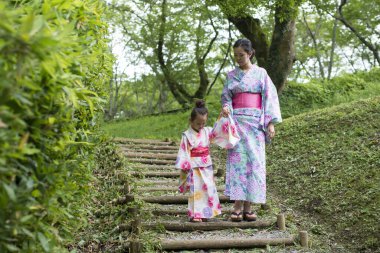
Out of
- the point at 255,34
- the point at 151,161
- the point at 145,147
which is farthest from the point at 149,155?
the point at 255,34

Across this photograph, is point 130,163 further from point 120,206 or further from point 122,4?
point 122,4

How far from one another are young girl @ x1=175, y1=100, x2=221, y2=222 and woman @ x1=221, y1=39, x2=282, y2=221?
260mm

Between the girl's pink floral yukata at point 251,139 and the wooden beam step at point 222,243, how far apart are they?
1.89 feet

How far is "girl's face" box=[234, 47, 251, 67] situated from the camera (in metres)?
5.58

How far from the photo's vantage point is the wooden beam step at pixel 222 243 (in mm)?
4812

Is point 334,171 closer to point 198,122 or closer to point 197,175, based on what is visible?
point 197,175

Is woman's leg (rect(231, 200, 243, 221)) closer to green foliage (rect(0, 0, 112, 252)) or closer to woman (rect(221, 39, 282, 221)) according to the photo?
woman (rect(221, 39, 282, 221))

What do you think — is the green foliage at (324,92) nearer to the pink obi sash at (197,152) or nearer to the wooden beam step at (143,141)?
the wooden beam step at (143,141)

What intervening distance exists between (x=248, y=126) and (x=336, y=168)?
2.29m

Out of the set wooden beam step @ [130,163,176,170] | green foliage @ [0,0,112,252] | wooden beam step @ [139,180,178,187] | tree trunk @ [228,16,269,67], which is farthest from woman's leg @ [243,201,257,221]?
tree trunk @ [228,16,269,67]

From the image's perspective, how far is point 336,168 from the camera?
7281 millimetres

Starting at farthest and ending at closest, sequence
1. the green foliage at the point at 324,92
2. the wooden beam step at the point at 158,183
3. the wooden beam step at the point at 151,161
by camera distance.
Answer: the green foliage at the point at 324,92, the wooden beam step at the point at 151,161, the wooden beam step at the point at 158,183

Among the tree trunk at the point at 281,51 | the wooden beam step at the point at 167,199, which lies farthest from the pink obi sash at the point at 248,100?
the tree trunk at the point at 281,51

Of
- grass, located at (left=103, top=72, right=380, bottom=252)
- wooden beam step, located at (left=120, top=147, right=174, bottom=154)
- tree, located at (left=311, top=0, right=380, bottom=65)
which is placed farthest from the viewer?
tree, located at (left=311, top=0, right=380, bottom=65)
